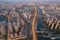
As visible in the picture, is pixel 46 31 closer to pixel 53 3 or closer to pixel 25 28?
pixel 25 28

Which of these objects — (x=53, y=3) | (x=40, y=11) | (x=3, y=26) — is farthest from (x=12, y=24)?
(x=53, y=3)

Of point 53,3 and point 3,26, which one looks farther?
point 53,3

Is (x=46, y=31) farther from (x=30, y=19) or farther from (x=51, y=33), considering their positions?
(x=30, y=19)

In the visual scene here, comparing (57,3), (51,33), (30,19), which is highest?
(57,3)

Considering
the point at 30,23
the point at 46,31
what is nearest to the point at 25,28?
the point at 30,23

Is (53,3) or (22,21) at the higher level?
(53,3)

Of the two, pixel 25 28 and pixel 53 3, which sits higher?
pixel 53 3
